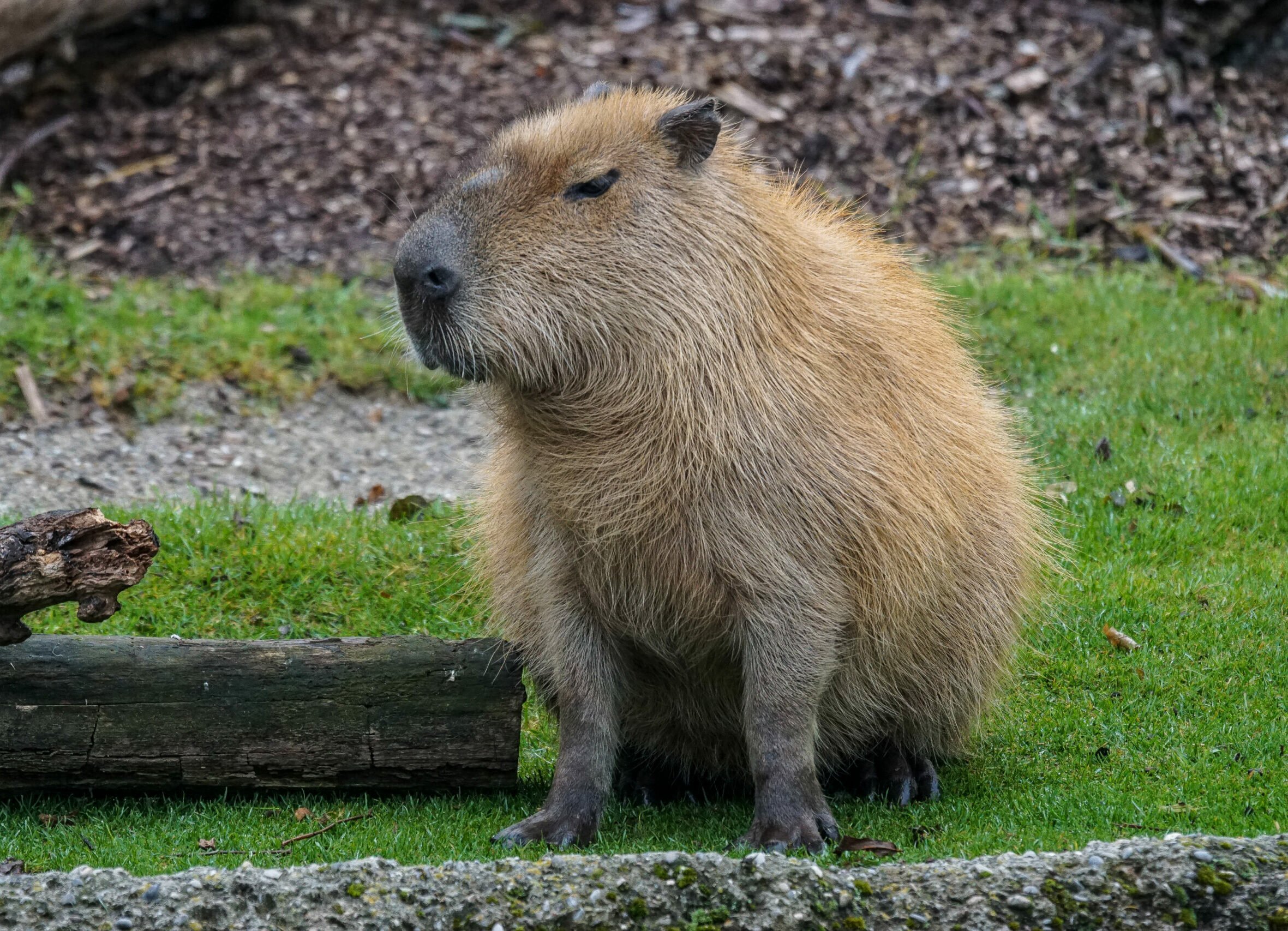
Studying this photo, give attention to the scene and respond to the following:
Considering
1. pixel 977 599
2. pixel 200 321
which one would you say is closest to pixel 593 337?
pixel 977 599

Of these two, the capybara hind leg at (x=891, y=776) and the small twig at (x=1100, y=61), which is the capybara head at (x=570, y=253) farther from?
the small twig at (x=1100, y=61)

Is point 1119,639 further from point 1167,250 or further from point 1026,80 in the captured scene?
point 1026,80

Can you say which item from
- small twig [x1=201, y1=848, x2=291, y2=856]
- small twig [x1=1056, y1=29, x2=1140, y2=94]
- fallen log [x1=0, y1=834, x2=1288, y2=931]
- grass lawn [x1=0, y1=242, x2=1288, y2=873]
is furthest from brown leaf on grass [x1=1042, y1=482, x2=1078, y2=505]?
small twig [x1=1056, y1=29, x2=1140, y2=94]

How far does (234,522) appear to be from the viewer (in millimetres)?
6234

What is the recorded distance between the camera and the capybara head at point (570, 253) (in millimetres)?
3895

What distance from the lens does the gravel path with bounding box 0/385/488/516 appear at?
6906 mm

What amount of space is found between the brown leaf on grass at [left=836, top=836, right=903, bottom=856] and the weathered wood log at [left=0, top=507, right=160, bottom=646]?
6.05 feet

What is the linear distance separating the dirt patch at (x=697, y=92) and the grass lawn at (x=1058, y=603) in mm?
805

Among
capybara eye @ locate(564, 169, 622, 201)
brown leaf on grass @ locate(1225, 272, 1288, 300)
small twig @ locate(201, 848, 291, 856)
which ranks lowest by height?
small twig @ locate(201, 848, 291, 856)

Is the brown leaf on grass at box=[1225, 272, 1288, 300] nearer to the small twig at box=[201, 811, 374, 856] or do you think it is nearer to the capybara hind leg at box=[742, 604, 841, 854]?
the capybara hind leg at box=[742, 604, 841, 854]

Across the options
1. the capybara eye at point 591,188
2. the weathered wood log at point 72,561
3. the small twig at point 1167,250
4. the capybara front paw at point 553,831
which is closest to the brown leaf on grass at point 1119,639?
the capybara front paw at point 553,831

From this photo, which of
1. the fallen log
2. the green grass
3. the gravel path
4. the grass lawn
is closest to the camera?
the fallen log

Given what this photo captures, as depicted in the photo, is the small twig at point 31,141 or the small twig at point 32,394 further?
the small twig at point 31,141

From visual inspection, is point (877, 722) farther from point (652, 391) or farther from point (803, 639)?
point (652, 391)
